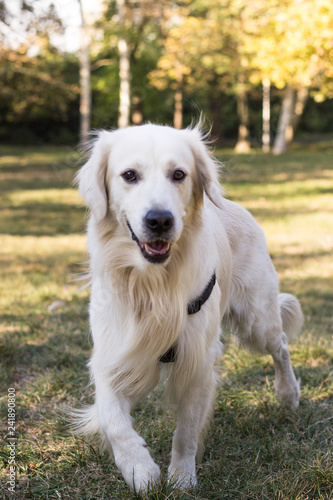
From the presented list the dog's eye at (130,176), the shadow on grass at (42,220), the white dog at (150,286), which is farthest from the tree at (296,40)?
the dog's eye at (130,176)

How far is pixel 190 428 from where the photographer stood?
2566mm

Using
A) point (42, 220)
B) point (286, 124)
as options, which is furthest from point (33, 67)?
point (286, 124)

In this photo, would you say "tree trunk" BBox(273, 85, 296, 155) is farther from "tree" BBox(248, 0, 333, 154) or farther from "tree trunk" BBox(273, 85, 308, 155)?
"tree" BBox(248, 0, 333, 154)

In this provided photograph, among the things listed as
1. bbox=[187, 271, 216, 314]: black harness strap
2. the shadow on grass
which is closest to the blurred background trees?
bbox=[187, 271, 216, 314]: black harness strap

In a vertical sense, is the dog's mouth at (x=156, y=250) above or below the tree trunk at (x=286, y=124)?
below

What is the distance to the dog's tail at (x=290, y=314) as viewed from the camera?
3.86 m

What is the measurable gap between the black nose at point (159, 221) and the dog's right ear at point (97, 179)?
378 mm

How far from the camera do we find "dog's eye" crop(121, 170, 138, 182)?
245cm

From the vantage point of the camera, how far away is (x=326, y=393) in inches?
137

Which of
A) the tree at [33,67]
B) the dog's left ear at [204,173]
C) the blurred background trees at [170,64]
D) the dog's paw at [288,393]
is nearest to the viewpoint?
the dog's left ear at [204,173]

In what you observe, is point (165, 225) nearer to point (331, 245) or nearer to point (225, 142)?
point (331, 245)

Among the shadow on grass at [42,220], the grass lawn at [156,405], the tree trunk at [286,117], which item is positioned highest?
the tree trunk at [286,117]

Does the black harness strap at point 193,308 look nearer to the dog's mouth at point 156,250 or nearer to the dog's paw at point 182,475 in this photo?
the dog's mouth at point 156,250

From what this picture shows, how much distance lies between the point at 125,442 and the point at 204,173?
128cm
